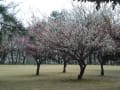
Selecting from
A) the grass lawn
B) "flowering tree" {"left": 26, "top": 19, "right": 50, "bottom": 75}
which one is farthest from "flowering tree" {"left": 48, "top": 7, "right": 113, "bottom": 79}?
the grass lawn

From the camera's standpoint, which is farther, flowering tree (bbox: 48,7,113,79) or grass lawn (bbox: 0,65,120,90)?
flowering tree (bbox: 48,7,113,79)

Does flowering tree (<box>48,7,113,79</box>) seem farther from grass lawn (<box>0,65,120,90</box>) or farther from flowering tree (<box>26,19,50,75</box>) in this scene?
grass lawn (<box>0,65,120,90</box>)

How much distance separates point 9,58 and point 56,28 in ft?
209

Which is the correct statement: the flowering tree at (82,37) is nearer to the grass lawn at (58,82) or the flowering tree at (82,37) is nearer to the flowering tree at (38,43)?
the flowering tree at (38,43)

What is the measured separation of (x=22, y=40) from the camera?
111ft

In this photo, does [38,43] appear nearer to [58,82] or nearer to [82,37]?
[82,37]

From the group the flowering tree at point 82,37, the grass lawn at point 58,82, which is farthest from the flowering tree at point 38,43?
the grass lawn at point 58,82

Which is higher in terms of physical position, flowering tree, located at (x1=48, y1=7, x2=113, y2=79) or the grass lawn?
flowering tree, located at (x1=48, y1=7, x2=113, y2=79)

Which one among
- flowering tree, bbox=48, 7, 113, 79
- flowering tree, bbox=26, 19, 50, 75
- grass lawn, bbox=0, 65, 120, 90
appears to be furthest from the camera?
flowering tree, bbox=26, 19, 50, 75

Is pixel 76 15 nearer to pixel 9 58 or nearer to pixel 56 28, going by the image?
pixel 56 28

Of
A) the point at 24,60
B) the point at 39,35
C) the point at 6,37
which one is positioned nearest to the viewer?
the point at 6,37

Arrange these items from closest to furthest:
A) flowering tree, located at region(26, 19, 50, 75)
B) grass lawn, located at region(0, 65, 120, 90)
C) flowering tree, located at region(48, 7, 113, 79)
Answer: grass lawn, located at region(0, 65, 120, 90), flowering tree, located at region(48, 7, 113, 79), flowering tree, located at region(26, 19, 50, 75)

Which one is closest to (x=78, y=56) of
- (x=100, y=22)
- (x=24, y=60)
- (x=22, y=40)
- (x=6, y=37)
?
(x=100, y=22)

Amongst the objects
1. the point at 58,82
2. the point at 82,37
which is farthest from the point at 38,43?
the point at 58,82
